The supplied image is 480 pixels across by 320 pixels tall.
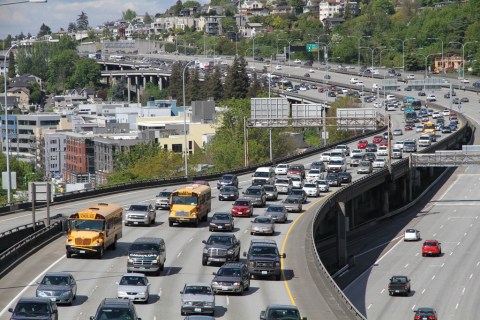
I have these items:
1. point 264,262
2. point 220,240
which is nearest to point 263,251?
point 264,262

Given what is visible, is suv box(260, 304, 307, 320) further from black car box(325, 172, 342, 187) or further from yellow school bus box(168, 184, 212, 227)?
black car box(325, 172, 342, 187)

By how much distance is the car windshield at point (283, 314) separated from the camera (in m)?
37.2

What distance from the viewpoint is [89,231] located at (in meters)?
50.8

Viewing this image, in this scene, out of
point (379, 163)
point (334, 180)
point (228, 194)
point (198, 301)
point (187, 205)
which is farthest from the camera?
point (379, 163)

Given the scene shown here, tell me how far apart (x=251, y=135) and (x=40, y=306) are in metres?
119

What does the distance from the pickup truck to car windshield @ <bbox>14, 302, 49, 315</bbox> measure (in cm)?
4069

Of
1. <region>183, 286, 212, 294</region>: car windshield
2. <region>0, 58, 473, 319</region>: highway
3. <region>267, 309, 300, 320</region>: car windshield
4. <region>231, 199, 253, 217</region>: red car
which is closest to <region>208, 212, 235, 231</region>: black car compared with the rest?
<region>0, 58, 473, 319</region>: highway

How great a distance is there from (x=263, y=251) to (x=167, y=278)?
14.1 ft

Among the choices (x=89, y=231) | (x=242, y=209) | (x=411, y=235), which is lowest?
(x=411, y=235)

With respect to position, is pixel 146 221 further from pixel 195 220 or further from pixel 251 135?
pixel 251 135

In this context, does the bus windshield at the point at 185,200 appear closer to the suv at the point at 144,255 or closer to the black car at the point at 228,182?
the suv at the point at 144,255

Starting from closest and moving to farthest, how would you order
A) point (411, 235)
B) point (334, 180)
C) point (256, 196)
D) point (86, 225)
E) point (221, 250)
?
point (86, 225), point (221, 250), point (256, 196), point (334, 180), point (411, 235)

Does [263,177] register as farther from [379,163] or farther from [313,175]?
[379,163]

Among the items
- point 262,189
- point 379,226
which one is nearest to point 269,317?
point 262,189
